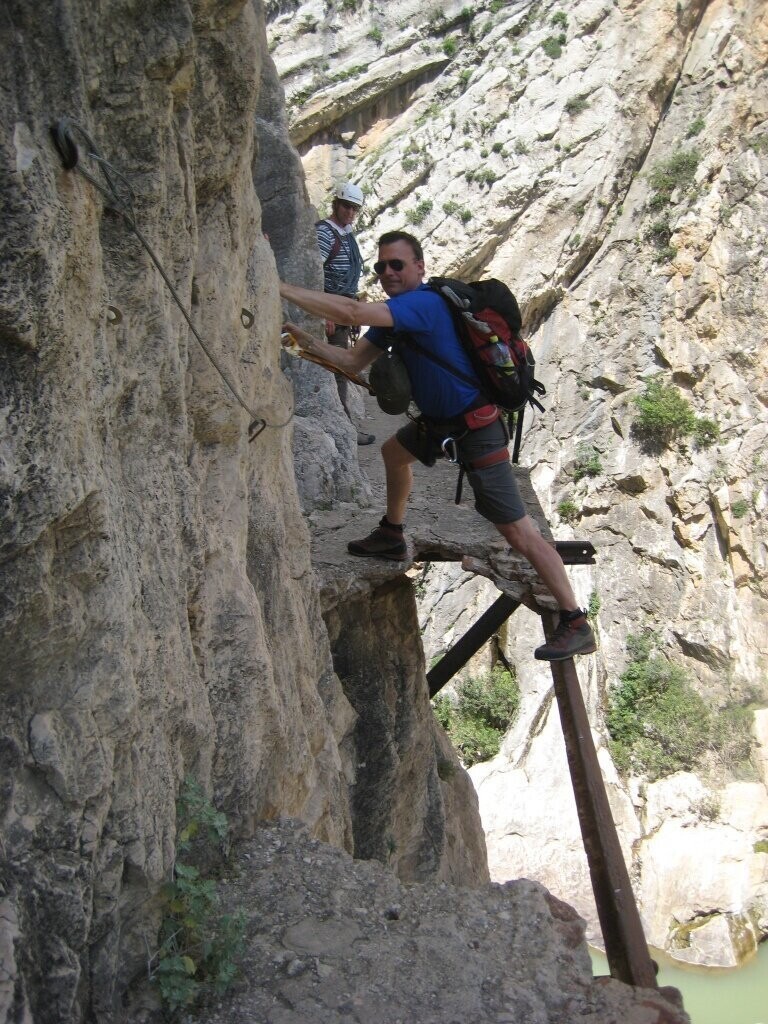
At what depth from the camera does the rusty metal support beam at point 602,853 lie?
418 centimetres

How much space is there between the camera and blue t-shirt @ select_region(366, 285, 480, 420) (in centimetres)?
398

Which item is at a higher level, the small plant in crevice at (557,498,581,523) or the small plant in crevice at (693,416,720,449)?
the small plant in crevice at (693,416,720,449)

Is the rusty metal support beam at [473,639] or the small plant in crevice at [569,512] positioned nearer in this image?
the rusty metal support beam at [473,639]

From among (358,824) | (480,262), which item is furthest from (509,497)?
→ (480,262)

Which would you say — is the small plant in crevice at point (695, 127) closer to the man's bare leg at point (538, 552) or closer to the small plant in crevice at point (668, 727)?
the small plant in crevice at point (668, 727)

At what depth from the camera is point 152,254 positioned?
95.4 inches

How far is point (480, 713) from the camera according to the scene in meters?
16.8

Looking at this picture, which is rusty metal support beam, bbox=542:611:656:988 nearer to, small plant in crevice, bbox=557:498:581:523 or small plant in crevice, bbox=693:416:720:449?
small plant in crevice, bbox=557:498:581:523

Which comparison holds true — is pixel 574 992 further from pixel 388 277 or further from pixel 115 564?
pixel 388 277

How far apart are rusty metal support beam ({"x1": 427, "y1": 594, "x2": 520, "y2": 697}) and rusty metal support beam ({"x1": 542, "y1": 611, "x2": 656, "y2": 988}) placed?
5.67ft

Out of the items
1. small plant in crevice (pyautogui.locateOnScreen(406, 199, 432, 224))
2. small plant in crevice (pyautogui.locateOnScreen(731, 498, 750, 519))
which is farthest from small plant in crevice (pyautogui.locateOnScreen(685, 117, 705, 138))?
small plant in crevice (pyautogui.locateOnScreen(731, 498, 750, 519))

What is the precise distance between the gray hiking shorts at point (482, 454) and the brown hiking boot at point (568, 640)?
0.67 meters

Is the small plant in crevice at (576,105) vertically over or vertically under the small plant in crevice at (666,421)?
over

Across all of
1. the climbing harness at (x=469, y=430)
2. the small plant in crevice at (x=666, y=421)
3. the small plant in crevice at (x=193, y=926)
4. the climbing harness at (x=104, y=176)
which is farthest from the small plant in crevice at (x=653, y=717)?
the climbing harness at (x=104, y=176)
